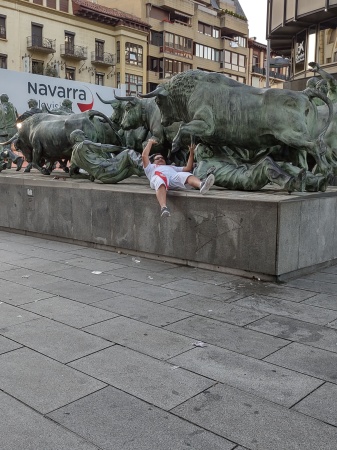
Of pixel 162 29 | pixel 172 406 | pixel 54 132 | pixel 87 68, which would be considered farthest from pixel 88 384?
pixel 162 29

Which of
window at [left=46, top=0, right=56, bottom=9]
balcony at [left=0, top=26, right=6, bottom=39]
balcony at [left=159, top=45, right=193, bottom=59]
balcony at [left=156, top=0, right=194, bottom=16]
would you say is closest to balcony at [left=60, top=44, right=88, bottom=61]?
window at [left=46, top=0, right=56, bottom=9]

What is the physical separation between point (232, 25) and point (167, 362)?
66.7 metres

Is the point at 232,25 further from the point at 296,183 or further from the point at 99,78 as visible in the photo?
the point at 296,183

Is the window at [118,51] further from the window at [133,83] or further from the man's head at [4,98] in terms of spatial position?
the man's head at [4,98]

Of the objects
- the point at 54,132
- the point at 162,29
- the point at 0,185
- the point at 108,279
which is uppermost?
the point at 162,29

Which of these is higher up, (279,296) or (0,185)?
(0,185)

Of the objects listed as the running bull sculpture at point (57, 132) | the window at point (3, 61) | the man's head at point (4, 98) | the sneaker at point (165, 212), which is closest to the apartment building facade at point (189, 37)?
the window at point (3, 61)

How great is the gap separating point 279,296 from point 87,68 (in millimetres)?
51246

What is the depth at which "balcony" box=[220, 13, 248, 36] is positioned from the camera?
64312 mm

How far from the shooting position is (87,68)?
174 feet

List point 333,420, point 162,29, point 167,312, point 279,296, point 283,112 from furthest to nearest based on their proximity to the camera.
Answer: point 162,29 < point 283,112 < point 279,296 < point 167,312 < point 333,420

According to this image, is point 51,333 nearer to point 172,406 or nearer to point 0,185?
point 172,406

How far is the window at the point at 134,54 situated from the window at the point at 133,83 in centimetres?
146

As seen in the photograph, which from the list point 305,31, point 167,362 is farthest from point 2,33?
point 167,362
